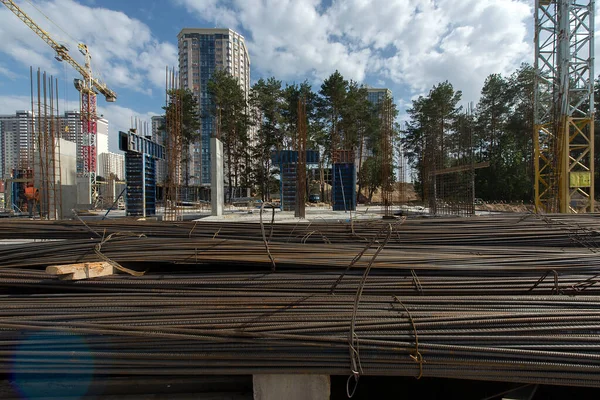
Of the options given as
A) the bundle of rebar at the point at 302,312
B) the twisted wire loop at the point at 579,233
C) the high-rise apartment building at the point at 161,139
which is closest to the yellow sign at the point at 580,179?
the twisted wire loop at the point at 579,233

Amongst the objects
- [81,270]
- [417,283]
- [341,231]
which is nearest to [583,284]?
[417,283]

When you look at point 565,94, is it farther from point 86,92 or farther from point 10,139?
point 10,139

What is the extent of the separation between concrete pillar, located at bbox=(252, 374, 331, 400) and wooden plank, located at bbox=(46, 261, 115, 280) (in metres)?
1.65

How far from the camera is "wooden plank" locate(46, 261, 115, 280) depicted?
2.27m

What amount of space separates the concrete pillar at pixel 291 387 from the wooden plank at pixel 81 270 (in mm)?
1651

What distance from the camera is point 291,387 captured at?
2035 millimetres

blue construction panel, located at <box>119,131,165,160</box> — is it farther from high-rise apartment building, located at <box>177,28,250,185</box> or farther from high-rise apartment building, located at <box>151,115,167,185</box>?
high-rise apartment building, located at <box>177,28,250,185</box>

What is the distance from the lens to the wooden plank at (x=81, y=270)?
89.3 inches

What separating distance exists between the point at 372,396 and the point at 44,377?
102 inches

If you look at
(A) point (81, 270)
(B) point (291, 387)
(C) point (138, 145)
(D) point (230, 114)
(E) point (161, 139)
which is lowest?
(B) point (291, 387)

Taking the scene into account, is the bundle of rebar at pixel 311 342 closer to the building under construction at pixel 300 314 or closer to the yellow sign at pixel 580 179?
the building under construction at pixel 300 314

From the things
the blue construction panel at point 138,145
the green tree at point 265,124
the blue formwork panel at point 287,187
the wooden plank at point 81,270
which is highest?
the green tree at point 265,124

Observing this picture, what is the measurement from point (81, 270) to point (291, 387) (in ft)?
6.32

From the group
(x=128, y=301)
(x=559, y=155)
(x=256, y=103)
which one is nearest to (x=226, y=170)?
(x=256, y=103)
